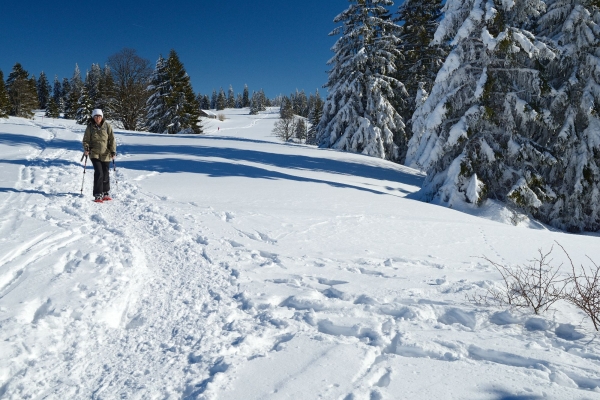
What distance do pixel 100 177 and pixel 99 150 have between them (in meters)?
0.58

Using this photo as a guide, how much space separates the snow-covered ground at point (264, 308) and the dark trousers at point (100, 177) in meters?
0.44

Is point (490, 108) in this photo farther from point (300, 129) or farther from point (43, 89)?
point (43, 89)

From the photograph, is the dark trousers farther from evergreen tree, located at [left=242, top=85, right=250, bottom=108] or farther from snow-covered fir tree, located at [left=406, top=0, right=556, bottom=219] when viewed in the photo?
evergreen tree, located at [left=242, top=85, right=250, bottom=108]

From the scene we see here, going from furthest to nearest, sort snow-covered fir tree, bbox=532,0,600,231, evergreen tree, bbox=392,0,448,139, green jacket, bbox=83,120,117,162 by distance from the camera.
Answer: evergreen tree, bbox=392,0,448,139
snow-covered fir tree, bbox=532,0,600,231
green jacket, bbox=83,120,117,162

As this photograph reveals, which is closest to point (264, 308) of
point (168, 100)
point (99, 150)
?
point (99, 150)

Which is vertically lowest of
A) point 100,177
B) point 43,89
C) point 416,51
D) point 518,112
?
point 100,177

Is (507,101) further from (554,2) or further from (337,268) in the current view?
(337,268)

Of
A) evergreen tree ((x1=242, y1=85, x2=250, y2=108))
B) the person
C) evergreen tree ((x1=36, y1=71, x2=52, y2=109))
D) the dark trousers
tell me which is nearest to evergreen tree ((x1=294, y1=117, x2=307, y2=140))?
evergreen tree ((x1=36, y1=71, x2=52, y2=109))

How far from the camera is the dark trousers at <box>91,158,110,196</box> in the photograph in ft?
22.7

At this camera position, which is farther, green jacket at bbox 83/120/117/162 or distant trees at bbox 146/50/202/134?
distant trees at bbox 146/50/202/134

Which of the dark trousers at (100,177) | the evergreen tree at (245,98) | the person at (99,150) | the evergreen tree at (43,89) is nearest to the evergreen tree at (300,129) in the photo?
the evergreen tree at (43,89)

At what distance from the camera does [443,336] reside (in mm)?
2838

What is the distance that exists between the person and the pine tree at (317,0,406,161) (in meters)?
13.4

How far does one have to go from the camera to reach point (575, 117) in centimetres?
1103
